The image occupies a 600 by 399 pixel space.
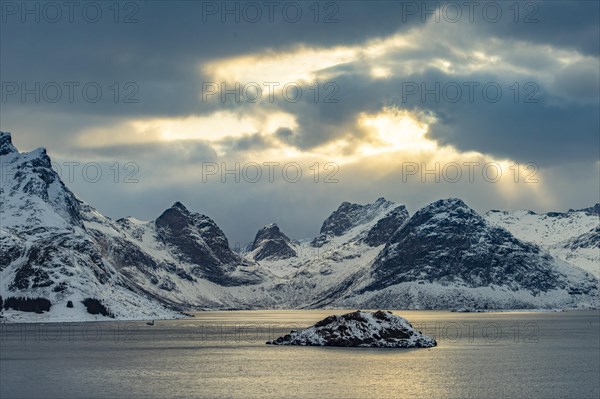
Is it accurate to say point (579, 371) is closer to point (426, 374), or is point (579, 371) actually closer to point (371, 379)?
point (426, 374)

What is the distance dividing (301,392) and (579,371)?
68199 mm

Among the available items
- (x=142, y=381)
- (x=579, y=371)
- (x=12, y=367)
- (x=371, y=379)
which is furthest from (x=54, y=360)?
(x=579, y=371)

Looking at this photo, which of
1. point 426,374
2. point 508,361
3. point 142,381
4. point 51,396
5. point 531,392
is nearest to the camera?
point 51,396

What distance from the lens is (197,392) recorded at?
138 m

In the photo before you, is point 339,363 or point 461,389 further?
point 339,363

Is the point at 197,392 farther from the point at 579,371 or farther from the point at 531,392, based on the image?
the point at 579,371

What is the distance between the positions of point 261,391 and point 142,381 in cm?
2513

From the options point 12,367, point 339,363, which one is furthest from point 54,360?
point 339,363

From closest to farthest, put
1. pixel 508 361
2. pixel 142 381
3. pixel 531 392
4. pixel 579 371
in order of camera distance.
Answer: pixel 531 392, pixel 142 381, pixel 579 371, pixel 508 361

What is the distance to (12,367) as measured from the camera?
179 m

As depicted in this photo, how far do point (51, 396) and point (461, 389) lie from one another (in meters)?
65.6

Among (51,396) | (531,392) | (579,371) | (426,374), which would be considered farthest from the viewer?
(579,371)

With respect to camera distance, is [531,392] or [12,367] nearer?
[531,392]

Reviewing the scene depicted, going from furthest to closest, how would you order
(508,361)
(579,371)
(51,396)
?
(508,361) → (579,371) → (51,396)
